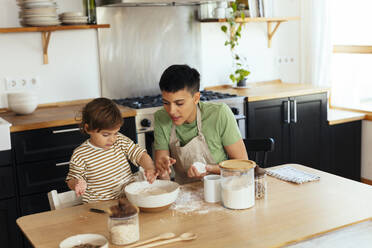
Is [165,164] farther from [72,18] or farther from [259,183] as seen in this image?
[72,18]

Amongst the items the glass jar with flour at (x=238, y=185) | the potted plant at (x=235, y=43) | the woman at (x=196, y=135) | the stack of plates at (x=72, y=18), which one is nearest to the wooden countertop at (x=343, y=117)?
the potted plant at (x=235, y=43)

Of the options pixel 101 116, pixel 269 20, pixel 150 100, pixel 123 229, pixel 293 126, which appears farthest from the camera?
pixel 269 20

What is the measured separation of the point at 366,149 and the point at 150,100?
6.61 ft

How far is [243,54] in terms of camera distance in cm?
435

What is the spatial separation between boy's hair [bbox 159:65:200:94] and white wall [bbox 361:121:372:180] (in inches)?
101

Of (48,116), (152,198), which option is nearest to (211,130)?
(152,198)

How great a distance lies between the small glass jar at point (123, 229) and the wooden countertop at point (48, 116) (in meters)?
1.40

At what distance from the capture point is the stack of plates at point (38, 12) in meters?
3.15

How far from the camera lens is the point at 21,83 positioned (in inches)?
134

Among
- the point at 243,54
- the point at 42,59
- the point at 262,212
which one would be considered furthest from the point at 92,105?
the point at 243,54

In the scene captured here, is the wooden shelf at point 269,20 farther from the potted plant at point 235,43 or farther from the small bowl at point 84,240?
the small bowl at point 84,240

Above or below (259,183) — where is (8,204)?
below

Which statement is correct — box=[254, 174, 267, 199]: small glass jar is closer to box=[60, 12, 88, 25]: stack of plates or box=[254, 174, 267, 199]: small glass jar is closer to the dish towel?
the dish towel

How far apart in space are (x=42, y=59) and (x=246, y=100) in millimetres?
1524
